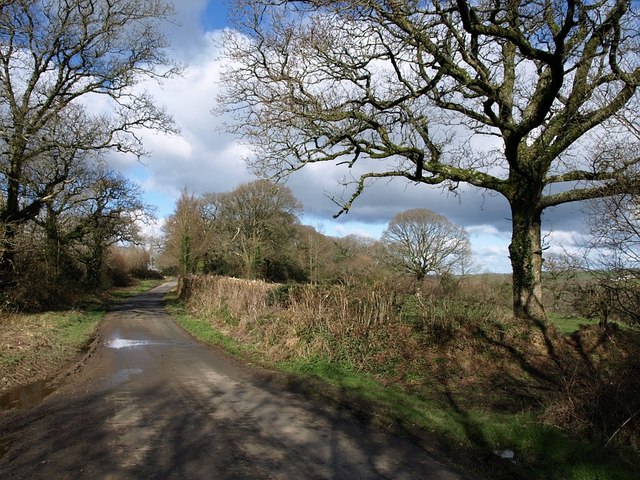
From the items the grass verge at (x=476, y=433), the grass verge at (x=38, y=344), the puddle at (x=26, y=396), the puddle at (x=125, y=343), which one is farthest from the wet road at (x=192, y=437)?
the puddle at (x=125, y=343)

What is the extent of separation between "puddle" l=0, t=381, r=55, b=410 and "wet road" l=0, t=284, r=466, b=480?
282 millimetres

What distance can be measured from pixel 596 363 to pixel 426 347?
400 centimetres

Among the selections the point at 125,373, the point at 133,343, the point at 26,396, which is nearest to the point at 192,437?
the point at 26,396

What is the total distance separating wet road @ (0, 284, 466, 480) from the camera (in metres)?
5.30

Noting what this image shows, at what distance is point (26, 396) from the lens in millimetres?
8742

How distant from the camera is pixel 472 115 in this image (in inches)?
599

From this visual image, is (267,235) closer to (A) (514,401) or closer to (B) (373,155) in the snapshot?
(B) (373,155)

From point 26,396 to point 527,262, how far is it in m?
12.7

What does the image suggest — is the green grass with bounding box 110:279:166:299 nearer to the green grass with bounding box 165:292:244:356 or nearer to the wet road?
the green grass with bounding box 165:292:244:356

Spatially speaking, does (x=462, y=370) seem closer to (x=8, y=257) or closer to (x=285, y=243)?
(x=8, y=257)

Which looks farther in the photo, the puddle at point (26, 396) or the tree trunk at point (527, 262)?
the tree trunk at point (527, 262)

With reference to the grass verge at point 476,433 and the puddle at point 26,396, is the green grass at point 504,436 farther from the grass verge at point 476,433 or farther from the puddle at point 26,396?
the puddle at point 26,396

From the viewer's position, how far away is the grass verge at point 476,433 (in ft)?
19.0

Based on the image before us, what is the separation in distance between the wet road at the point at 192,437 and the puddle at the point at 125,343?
4837 mm
